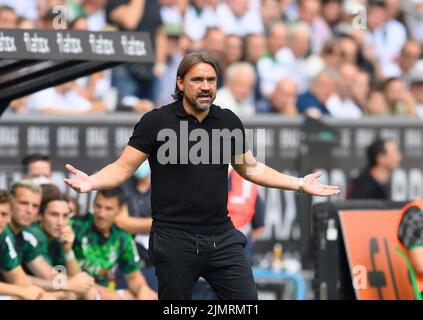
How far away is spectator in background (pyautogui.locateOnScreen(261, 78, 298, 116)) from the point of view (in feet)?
45.2

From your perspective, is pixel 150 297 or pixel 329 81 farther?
pixel 329 81

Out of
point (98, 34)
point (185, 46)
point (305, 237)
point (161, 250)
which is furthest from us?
point (185, 46)

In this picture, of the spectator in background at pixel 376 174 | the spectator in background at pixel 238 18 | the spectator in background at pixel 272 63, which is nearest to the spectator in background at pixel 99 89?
the spectator in background at pixel 272 63

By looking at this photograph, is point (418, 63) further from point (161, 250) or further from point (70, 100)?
point (161, 250)

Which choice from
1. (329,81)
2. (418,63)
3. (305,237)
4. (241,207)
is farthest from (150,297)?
(418,63)

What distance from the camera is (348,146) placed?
41.0 ft

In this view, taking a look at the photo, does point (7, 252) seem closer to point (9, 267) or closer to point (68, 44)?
point (9, 267)

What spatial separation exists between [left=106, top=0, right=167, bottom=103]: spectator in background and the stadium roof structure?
4.03 m

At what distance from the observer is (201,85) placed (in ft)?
23.7

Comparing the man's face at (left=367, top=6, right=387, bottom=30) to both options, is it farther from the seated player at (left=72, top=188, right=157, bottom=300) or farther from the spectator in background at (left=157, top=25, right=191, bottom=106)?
the seated player at (left=72, top=188, right=157, bottom=300)

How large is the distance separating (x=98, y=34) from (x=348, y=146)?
461 centimetres

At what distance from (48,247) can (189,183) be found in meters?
2.67

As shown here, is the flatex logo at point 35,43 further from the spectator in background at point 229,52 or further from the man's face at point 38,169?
the spectator in background at point 229,52

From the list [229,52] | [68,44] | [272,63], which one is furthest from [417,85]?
[68,44]
